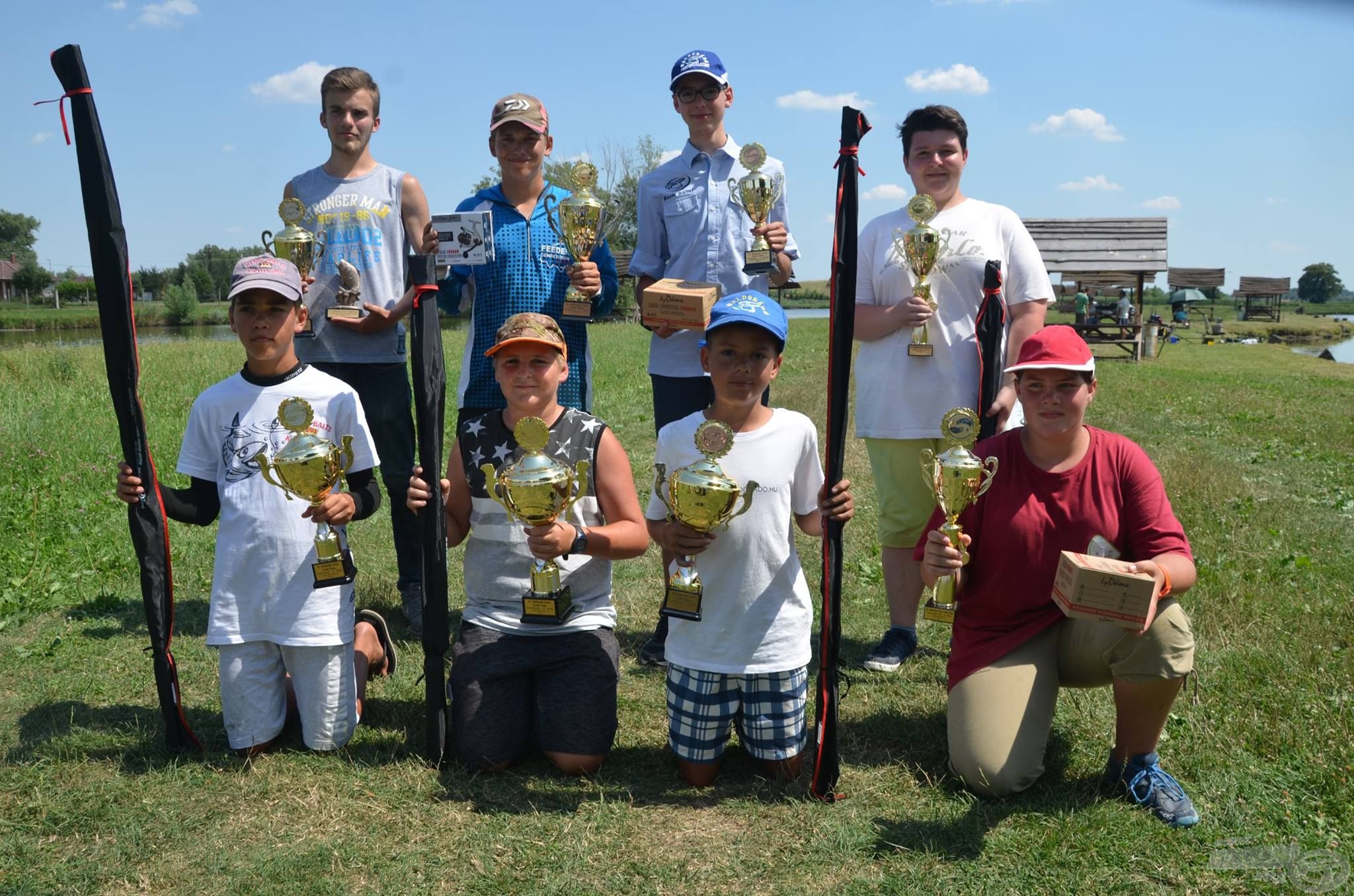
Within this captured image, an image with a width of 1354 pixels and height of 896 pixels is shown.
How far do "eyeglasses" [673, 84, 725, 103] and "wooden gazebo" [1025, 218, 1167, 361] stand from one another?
21192 millimetres

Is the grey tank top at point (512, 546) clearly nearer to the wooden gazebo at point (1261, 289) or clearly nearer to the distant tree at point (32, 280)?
the wooden gazebo at point (1261, 289)

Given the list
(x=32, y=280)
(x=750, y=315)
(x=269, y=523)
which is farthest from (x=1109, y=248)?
(x=32, y=280)

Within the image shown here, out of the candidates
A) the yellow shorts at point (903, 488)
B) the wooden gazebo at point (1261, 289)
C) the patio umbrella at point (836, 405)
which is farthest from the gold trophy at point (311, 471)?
the wooden gazebo at point (1261, 289)

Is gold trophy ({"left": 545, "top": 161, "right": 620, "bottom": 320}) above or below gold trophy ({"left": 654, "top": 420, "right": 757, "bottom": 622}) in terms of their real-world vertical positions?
above

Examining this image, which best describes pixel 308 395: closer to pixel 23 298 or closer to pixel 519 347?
pixel 519 347

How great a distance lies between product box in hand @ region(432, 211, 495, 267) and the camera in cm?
390

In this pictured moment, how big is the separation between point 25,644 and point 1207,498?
7709 mm

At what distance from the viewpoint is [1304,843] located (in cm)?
286

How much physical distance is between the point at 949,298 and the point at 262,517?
9.55 feet

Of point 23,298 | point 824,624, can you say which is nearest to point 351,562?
point 824,624

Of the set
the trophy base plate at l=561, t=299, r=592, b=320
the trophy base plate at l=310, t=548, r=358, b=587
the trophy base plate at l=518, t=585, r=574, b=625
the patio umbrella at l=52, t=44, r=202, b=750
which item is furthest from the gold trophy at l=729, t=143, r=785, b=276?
the patio umbrella at l=52, t=44, r=202, b=750

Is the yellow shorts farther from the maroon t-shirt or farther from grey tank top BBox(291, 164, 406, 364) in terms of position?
grey tank top BBox(291, 164, 406, 364)

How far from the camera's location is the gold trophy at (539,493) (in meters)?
3.10

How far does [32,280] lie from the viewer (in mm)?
79125
